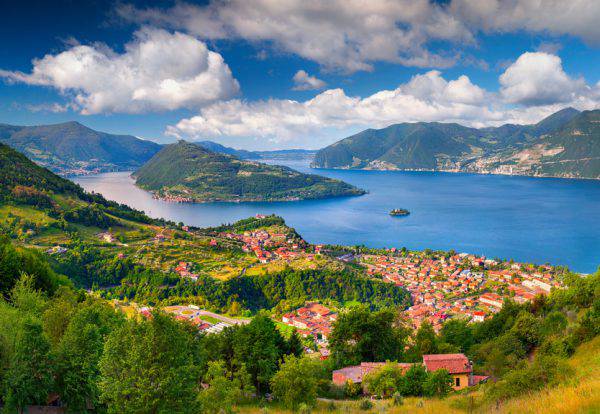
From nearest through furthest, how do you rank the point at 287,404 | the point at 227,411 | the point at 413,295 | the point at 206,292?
the point at 227,411 < the point at 287,404 < the point at 206,292 < the point at 413,295

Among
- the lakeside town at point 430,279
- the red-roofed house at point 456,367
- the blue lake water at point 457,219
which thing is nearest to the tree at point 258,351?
the red-roofed house at point 456,367

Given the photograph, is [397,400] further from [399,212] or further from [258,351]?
[399,212]

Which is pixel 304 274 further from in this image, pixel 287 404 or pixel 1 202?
pixel 1 202

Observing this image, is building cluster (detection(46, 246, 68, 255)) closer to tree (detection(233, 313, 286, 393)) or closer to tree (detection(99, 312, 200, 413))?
tree (detection(233, 313, 286, 393))

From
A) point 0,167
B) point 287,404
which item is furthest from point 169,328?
point 0,167

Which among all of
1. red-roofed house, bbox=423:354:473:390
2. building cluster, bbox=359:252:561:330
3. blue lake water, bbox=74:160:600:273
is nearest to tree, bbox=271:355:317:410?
red-roofed house, bbox=423:354:473:390

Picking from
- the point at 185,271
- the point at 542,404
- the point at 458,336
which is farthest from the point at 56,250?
→ the point at 542,404
